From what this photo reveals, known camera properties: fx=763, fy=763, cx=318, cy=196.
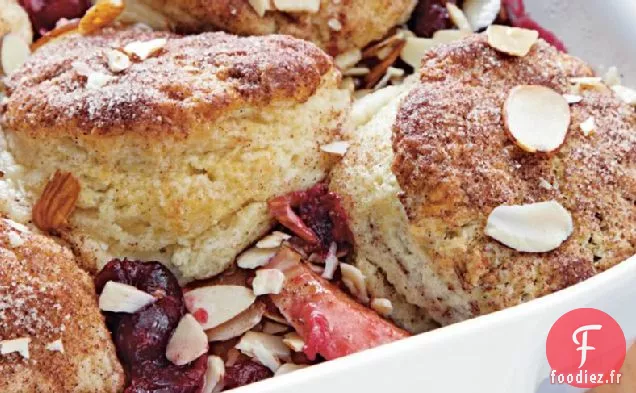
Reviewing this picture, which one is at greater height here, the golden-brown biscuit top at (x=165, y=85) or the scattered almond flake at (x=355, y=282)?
the golden-brown biscuit top at (x=165, y=85)

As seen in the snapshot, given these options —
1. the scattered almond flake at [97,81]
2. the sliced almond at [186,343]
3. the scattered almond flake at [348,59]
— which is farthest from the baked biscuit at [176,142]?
the scattered almond flake at [348,59]

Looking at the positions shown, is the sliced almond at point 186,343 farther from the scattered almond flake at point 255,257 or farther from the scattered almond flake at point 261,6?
the scattered almond flake at point 261,6

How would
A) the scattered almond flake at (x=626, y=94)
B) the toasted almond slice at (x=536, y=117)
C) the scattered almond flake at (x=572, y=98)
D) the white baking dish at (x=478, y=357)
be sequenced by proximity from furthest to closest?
the scattered almond flake at (x=626, y=94)
the scattered almond flake at (x=572, y=98)
the toasted almond slice at (x=536, y=117)
the white baking dish at (x=478, y=357)

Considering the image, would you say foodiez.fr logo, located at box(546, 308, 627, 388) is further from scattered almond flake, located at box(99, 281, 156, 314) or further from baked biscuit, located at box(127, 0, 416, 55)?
baked biscuit, located at box(127, 0, 416, 55)

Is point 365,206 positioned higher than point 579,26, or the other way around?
point 579,26

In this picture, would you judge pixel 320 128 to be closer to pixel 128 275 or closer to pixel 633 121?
pixel 128 275

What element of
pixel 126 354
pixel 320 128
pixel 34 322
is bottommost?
pixel 126 354

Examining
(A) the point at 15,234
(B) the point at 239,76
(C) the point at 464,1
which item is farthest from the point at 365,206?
(C) the point at 464,1
